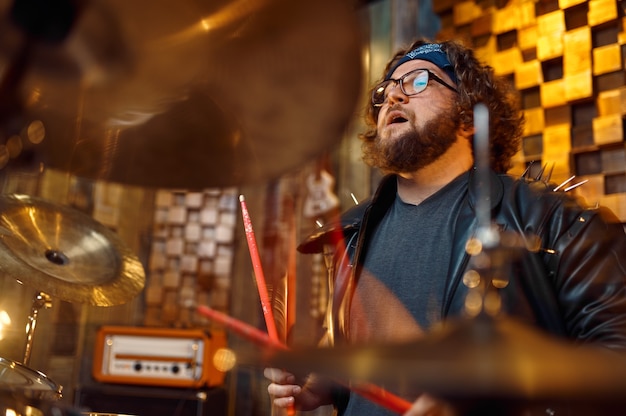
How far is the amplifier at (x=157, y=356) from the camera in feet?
7.72

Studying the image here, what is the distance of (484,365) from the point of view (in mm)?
465

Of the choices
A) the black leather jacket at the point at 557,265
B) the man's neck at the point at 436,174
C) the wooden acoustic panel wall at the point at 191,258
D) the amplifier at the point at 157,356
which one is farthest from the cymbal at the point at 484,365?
the wooden acoustic panel wall at the point at 191,258

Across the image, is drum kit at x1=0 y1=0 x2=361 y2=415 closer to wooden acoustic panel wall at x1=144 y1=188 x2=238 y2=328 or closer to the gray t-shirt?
the gray t-shirt

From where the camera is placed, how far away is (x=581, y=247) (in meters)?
1.16

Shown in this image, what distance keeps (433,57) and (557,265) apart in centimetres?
78

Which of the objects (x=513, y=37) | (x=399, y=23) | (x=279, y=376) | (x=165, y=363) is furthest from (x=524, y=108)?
(x=165, y=363)

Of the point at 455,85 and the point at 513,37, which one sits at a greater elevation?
the point at 513,37

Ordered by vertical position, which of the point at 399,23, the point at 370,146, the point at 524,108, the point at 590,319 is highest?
the point at 399,23

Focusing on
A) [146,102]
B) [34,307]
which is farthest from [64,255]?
[146,102]

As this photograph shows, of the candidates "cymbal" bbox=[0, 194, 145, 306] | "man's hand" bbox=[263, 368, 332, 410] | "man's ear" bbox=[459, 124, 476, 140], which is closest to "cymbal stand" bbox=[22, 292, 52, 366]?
"cymbal" bbox=[0, 194, 145, 306]

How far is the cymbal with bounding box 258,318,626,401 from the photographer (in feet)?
1.48

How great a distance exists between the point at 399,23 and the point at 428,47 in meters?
0.78

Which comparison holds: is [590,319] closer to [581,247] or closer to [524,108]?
[581,247]

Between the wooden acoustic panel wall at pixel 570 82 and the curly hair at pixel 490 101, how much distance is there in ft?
0.50
